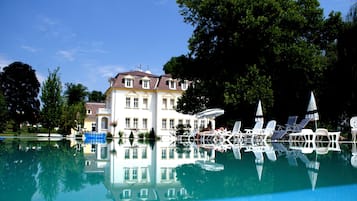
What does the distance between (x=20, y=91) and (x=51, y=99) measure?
24.2 metres

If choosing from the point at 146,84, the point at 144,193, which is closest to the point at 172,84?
the point at 146,84

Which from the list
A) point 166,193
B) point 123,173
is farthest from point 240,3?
point 166,193

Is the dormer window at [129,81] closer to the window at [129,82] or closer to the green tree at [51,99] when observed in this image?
the window at [129,82]

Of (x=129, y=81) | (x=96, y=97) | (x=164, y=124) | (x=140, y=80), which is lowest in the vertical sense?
(x=164, y=124)

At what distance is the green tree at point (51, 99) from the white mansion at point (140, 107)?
10049 millimetres

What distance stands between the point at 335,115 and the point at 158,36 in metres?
13.4

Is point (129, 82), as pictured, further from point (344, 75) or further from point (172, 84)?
point (344, 75)

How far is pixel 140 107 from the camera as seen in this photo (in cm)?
3662

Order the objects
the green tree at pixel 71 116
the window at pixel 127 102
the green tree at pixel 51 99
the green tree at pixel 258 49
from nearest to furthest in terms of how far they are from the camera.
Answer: the green tree at pixel 258 49 → the green tree at pixel 51 99 → the green tree at pixel 71 116 → the window at pixel 127 102

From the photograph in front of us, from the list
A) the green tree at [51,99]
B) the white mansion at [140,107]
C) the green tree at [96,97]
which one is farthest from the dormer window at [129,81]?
the green tree at [96,97]

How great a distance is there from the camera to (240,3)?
17.9m

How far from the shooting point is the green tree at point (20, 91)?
45.2 metres

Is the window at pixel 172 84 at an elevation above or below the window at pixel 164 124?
above

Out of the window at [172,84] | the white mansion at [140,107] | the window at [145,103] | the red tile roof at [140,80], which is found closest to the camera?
the white mansion at [140,107]
